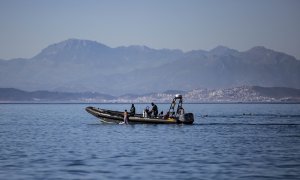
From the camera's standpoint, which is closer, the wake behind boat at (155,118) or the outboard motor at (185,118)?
the wake behind boat at (155,118)

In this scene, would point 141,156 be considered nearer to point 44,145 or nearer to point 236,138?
point 44,145

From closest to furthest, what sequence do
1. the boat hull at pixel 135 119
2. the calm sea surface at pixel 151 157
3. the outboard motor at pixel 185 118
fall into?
the calm sea surface at pixel 151 157, the boat hull at pixel 135 119, the outboard motor at pixel 185 118

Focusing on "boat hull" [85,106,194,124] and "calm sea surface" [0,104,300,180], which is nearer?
"calm sea surface" [0,104,300,180]

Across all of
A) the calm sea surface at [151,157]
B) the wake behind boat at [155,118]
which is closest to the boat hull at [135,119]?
the wake behind boat at [155,118]

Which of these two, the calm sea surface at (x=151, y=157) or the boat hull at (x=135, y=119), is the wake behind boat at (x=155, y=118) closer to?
the boat hull at (x=135, y=119)

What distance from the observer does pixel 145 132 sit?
6625cm

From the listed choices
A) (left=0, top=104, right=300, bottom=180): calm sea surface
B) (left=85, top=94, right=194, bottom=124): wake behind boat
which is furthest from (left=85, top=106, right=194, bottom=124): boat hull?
(left=0, top=104, right=300, bottom=180): calm sea surface

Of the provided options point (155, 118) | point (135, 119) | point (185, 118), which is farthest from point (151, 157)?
point (185, 118)

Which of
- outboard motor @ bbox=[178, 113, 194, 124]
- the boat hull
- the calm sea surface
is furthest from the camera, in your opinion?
outboard motor @ bbox=[178, 113, 194, 124]

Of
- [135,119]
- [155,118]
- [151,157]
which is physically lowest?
[151,157]

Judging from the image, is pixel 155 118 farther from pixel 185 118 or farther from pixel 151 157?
pixel 151 157

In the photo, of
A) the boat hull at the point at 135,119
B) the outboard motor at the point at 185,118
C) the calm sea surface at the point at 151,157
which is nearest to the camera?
the calm sea surface at the point at 151,157

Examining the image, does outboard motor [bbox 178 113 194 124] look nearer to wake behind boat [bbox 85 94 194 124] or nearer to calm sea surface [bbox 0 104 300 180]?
wake behind boat [bbox 85 94 194 124]

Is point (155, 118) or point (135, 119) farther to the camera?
point (135, 119)
